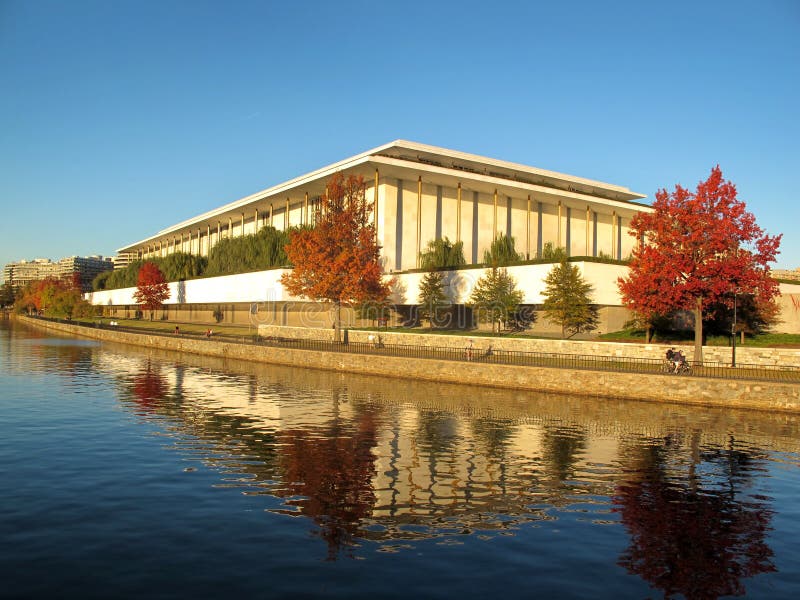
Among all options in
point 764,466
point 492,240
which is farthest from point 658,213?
point 492,240

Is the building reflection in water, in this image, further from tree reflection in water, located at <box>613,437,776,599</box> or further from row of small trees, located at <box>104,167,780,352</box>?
row of small trees, located at <box>104,167,780,352</box>

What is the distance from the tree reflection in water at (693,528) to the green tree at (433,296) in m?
39.4

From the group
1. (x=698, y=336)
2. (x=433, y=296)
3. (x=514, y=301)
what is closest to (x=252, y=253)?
(x=433, y=296)

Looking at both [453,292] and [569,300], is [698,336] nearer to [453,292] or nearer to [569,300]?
[569,300]

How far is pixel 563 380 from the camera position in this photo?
113 ft

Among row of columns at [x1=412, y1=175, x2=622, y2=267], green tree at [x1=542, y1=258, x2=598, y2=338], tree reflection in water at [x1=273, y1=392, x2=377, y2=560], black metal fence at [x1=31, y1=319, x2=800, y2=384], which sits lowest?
tree reflection in water at [x1=273, y1=392, x2=377, y2=560]

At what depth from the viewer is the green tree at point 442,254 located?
68.3 meters

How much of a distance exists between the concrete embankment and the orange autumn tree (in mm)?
6669

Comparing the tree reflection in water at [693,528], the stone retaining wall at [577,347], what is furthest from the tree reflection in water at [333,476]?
the stone retaining wall at [577,347]

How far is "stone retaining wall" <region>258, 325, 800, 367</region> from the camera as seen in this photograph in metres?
34.1

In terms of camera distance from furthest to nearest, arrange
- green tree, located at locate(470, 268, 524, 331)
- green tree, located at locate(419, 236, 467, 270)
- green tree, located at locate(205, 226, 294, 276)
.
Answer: green tree, located at locate(205, 226, 294, 276)
green tree, located at locate(419, 236, 467, 270)
green tree, located at locate(470, 268, 524, 331)

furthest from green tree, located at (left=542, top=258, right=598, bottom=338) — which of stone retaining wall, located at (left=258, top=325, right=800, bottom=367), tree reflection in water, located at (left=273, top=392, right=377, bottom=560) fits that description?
tree reflection in water, located at (left=273, top=392, right=377, bottom=560)

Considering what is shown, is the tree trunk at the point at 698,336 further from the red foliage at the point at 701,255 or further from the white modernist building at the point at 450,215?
the white modernist building at the point at 450,215

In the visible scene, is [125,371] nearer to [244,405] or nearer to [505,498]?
[244,405]
